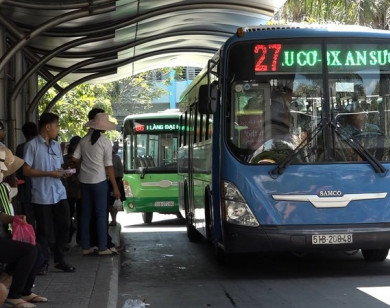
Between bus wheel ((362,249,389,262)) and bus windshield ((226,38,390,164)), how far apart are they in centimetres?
216

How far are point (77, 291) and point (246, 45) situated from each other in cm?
378

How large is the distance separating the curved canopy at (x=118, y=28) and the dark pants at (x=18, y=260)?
15.0ft

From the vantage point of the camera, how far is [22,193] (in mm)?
9539

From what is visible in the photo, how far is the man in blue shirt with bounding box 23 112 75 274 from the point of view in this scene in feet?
30.6

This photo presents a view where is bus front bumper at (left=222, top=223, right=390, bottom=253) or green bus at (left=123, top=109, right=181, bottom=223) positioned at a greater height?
green bus at (left=123, top=109, right=181, bottom=223)

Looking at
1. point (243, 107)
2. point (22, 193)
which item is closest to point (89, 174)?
point (22, 193)

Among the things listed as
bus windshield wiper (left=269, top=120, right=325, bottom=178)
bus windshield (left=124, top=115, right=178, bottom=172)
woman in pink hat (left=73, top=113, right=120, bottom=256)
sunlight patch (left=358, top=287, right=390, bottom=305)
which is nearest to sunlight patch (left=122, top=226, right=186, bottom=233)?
bus windshield (left=124, top=115, right=178, bottom=172)

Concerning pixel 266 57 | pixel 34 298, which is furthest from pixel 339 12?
pixel 34 298

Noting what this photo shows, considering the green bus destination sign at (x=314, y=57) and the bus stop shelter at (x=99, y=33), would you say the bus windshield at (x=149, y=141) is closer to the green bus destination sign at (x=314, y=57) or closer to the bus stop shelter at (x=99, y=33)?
the bus stop shelter at (x=99, y=33)

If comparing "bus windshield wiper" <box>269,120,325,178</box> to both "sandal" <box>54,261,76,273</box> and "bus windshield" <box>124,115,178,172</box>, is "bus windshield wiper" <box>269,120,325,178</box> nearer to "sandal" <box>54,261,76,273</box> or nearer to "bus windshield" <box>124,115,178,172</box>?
"sandal" <box>54,261,76,273</box>

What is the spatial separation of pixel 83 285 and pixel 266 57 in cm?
365

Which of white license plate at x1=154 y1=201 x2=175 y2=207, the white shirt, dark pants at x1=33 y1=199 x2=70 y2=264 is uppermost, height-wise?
the white shirt

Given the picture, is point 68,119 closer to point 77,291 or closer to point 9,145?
point 9,145

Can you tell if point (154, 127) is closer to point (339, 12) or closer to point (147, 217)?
point (147, 217)
